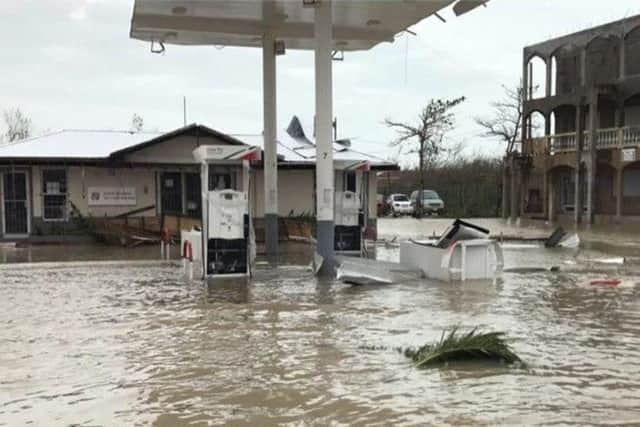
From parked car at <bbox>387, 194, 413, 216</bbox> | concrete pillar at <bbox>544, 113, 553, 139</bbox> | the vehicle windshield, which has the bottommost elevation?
parked car at <bbox>387, 194, 413, 216</bbox>

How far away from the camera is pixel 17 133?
178ft

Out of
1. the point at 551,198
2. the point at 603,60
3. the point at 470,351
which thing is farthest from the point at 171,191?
the point at 603,60

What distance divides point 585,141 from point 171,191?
884 inches

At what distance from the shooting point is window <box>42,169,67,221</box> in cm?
2200

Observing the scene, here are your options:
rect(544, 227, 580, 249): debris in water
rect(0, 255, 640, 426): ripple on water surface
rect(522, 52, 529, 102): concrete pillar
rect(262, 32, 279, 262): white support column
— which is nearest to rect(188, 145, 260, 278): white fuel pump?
rect(0, 255, 640, 426): ripple on water surface

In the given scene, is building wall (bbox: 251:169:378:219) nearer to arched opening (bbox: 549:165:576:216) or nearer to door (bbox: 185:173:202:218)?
door (bbox: 185:173:202:218)

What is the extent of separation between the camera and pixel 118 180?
22.6 metres

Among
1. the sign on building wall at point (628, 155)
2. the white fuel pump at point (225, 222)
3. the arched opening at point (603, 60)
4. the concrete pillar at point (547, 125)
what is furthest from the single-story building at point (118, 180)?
the arched opening at point (603, 60)

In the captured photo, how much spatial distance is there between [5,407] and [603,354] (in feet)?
18.8

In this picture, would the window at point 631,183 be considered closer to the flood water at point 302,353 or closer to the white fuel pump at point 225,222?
the flood water at point 302,353

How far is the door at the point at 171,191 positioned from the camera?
23031 millimetres

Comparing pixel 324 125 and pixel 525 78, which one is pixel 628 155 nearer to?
pixel 525 78

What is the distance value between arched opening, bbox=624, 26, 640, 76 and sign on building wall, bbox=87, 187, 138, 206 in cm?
2551

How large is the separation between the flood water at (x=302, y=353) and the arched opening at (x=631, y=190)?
23083mm
